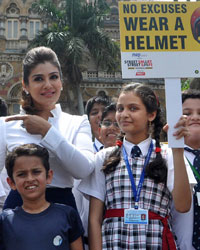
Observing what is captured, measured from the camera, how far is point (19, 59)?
2200cm

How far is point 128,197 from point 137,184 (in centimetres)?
11

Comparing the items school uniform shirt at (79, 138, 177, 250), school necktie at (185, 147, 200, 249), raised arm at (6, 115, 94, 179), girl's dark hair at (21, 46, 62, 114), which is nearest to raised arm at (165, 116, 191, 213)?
school uniform shirt at (79, 138, 177, 250)

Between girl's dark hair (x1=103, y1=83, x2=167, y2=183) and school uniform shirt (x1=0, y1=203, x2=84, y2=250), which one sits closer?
school uniform shirt (x1=0, y1=203, x2=84, y2=250)

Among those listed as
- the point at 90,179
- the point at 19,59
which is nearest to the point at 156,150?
the point at 90,179

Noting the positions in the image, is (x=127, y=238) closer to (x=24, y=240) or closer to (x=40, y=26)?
(x=24, y=240)

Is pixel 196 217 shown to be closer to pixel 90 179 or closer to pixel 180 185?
pixel 180 185

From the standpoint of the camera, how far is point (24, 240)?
242 cm

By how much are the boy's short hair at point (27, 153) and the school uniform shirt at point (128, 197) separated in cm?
37

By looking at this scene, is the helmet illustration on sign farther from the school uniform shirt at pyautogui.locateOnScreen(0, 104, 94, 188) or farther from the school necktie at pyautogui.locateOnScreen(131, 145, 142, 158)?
the school uniform shirt at pyautogui.locateOnScreen(0, 104, 94, 188)

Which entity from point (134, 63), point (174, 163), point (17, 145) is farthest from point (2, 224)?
point (134, 63)

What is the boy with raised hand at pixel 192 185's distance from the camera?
9.00 feet

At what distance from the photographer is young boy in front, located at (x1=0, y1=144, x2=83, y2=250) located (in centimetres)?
244

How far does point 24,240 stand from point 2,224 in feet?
0.71

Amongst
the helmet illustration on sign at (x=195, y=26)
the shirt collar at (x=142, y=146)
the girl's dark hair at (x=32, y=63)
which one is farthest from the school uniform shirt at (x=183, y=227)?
the girl's dark hair at (x=32, y=63)
